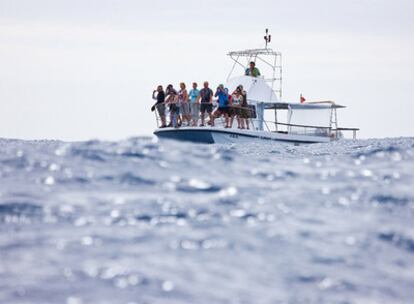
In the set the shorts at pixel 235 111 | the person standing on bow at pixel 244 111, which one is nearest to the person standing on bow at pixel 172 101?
the shorts at pixel 235 111

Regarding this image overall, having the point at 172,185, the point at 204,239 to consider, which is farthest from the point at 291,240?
the point at 172,185

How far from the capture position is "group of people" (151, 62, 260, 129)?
36625mm

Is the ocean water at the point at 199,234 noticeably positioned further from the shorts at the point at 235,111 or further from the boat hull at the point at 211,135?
the shorts at the point at 235,111

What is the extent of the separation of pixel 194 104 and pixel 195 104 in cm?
4

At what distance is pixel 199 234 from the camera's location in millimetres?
11797

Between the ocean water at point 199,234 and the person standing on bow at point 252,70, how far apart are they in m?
25.9

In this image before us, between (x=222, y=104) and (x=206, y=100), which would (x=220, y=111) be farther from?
(x=206, y=100)

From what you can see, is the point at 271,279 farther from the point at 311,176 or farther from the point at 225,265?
the point at 311,176

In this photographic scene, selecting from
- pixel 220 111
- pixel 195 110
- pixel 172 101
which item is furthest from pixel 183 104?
pixel 220 111

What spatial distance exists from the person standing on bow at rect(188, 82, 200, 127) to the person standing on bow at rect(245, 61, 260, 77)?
6064 millimetres

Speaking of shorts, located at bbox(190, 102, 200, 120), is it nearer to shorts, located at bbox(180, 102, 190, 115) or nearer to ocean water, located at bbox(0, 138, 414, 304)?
shorts, located at bbox(180, 102, 190, 115)

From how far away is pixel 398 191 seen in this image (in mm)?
15250

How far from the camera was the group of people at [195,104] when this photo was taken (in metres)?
36.6

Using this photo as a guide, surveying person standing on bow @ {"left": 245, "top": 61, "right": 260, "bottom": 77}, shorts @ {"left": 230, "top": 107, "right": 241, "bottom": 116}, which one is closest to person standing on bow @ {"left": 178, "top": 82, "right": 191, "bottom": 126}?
shorts @ {"left": 230, "top": 107, "right": 241, "bottom": 116}
